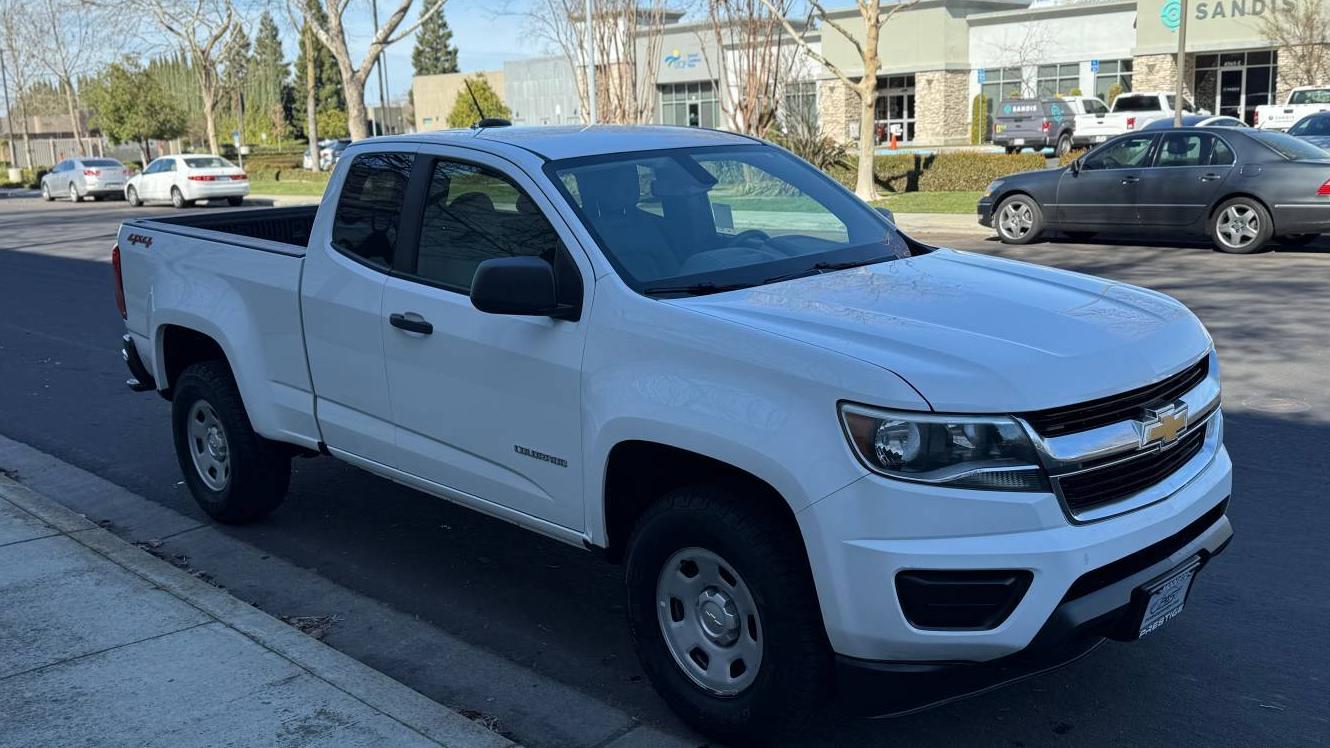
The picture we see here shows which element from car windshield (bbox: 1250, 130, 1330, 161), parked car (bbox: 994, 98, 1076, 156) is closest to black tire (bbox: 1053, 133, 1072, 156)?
parked car (bbox: 994, 98, 1076, 156)

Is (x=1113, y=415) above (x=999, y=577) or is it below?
above

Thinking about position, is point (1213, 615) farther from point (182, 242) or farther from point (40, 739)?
point (182, 242)

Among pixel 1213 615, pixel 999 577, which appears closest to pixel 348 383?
pixel 999 577

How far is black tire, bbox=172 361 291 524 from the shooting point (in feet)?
19.0

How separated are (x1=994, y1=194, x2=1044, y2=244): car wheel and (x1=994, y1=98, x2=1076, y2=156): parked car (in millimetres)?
24842

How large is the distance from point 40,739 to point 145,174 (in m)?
35.9

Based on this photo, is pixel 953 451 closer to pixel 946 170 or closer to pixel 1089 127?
pixel 946 170

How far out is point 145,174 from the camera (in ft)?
119

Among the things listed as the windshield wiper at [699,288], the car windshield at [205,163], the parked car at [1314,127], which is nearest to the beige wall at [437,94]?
the car windshield at [205,163]

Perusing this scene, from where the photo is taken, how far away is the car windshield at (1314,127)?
2398 centimetres

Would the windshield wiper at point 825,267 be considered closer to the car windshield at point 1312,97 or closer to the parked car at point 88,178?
the car windshield at point 1312,97

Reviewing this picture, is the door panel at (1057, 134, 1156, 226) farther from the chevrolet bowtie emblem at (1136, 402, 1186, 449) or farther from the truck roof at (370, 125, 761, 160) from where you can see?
the chevrolet bowtie emblem at (1136, 402, 1186, 449)

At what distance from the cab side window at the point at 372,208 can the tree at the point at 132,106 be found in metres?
58.1

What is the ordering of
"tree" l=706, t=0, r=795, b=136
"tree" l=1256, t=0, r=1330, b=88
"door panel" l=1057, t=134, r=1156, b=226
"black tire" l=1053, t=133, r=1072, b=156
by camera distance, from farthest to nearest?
"tree" l=1256, t=0, r=1330, b=88 < "black tire" l=1053, t=133, r=1072, b=156 < "tree" l=706, t=0, r=795, b=136 < "door panel" l=1057, t=134, r=1156, b=226
